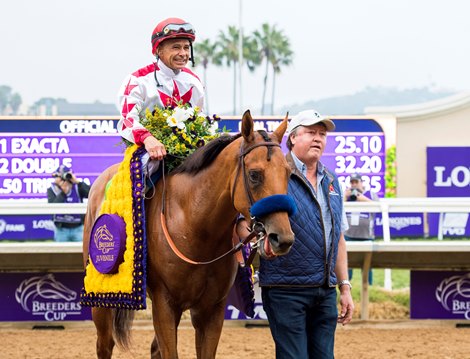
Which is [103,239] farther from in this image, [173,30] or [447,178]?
[447,178]

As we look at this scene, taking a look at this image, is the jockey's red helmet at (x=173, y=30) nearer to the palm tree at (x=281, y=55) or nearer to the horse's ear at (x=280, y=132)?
the horse's ear at (x=280, y=132)

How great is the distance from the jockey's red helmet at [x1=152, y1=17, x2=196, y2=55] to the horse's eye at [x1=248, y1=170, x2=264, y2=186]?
1282 millimetres

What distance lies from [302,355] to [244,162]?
892 millimetres

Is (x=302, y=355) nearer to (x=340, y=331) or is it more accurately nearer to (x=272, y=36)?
(x=340, y=331)

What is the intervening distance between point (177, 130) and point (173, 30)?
1.79ft

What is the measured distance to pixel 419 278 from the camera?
8.74 meters

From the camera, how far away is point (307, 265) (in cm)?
400

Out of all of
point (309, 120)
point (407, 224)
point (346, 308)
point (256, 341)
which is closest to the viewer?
point (309, 120)

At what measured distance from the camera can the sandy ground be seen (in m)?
7.20

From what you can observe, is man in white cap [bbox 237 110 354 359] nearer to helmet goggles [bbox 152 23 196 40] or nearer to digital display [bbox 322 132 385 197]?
helmet goggles [bbox 152 23 196 40]

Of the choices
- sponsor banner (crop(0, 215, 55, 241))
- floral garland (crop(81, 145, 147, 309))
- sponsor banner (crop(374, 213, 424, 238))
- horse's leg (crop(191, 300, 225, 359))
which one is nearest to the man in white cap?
horse's leg (crop(191, 300, 225, 359))

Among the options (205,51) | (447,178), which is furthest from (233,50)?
(447,178)

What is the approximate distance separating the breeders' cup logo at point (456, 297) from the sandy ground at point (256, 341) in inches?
5.9

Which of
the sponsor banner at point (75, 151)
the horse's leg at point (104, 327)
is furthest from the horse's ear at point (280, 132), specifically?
the sponsor banner at point (75, 151)
